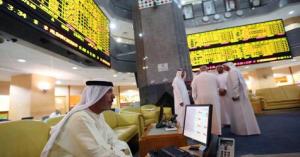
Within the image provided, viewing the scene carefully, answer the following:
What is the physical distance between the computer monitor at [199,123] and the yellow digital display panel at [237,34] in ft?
19.1

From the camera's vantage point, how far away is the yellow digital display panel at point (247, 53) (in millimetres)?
6516

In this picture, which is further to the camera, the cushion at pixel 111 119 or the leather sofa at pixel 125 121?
the leather sofa at pixel 125 121

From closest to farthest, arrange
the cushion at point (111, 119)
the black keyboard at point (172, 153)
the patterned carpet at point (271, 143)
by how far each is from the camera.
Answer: the black keyboard at point (172, 153), the patterned carpet at point (271, 143), the cushion at point (111, 119)

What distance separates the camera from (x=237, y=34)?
6902 mm

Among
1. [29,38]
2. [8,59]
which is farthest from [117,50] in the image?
[29,38]

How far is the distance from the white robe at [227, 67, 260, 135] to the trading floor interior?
19 cm

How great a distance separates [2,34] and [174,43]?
13.6 feet

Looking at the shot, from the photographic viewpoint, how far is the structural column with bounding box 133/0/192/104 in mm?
5387

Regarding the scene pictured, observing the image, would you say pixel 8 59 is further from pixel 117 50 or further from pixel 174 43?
pixel 174 43

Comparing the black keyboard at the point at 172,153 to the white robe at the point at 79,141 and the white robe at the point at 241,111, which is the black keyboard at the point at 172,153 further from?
the white robe at the point at 241,111

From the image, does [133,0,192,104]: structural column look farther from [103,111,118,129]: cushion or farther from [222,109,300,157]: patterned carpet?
[222,109,300,157]: patterned carpet

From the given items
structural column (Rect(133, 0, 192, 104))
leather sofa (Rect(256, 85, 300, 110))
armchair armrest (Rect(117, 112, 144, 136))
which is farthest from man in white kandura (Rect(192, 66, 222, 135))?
leather sofa (Rect(256, 85, 300, 110))

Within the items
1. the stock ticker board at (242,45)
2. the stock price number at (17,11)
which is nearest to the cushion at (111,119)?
the stock price number at (17,11)

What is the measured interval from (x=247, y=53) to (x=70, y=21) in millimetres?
6058
